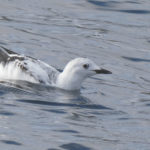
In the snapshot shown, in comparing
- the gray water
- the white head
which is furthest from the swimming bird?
the gray water

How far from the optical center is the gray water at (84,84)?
1119 cm

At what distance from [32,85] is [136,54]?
3.85m

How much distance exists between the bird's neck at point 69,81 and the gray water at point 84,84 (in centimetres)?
20

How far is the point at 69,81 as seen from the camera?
14602 millimetres

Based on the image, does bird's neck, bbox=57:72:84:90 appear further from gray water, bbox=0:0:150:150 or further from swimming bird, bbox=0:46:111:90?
gray water, bbox=0:0:150:150

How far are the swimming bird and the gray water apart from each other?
0.20m

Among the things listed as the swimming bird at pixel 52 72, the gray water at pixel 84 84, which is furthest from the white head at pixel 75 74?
the gray water at pixel 84 84

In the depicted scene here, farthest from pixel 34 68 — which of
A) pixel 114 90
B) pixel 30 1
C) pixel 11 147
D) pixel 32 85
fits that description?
pixel 30 1

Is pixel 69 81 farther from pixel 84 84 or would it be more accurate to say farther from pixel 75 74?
pixel 84 84

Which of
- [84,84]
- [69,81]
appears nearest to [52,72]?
[69,81]

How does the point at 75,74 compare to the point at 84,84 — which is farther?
the point at 84,84

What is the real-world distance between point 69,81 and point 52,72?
358 millimetres

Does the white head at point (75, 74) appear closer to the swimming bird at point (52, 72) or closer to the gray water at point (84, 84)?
the swimming bird at point (52, 72)

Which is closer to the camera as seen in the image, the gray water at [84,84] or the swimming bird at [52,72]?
the gray water at [84,84]
